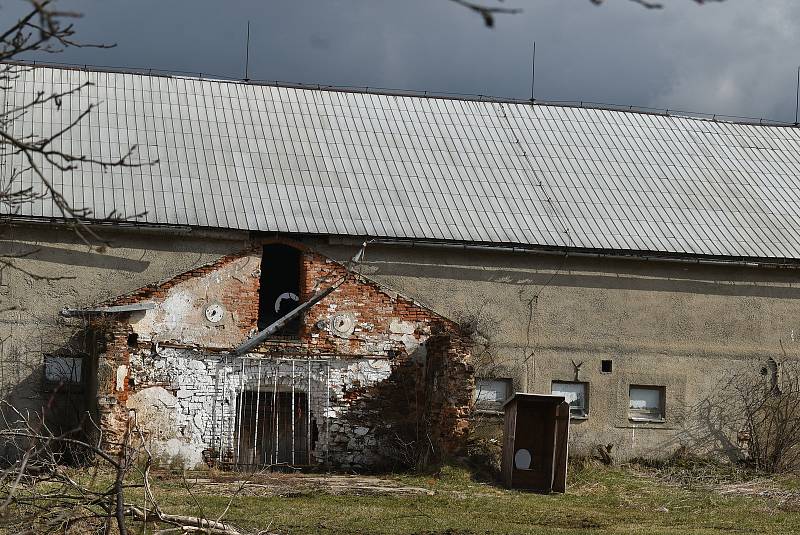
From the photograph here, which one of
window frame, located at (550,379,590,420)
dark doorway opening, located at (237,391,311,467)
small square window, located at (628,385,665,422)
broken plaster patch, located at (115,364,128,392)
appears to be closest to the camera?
broken plaster patch, located at (115,364,128,392)

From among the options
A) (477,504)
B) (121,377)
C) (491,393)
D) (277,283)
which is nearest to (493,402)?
(491,393)

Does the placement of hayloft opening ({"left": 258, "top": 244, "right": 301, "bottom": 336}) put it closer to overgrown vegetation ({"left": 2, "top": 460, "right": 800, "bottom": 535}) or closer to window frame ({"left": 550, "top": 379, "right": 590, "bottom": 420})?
overgrown vegetation ({"left": 2, "top": 460, "right": 800, "bottom": 535})

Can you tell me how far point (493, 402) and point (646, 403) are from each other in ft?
9.13

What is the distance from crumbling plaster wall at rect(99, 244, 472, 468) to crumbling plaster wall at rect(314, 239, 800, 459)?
69cm

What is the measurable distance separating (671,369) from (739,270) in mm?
2178

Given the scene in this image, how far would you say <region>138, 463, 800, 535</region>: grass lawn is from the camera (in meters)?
13.6

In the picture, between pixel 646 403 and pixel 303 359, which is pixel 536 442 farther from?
pixel 303 359

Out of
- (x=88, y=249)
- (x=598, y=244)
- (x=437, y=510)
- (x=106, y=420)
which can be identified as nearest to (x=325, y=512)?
(x=437, y=510)

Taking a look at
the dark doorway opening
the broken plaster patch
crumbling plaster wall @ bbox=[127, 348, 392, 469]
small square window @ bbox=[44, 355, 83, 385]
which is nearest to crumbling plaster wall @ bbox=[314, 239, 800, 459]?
crumbling plaster wall @ bbox=[127, 348, 392, 469]

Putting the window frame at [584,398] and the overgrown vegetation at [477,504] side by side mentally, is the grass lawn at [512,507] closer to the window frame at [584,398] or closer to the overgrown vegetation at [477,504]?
the overgrown vegetation at [477,504]

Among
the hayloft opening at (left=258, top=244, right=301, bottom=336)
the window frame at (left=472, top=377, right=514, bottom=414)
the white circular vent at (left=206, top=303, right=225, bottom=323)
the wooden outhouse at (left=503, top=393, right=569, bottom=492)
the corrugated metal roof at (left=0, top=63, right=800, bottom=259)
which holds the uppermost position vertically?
the corrugated metal roof at (left=0, top=63, right=800, bottom=259)

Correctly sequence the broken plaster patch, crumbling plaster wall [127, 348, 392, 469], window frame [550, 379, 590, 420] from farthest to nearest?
window frame [550, 379, 590, 420], crumbling plaster wall [127, 348, 392, 469], the broken plaster patch

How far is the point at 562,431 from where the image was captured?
18.4 meters

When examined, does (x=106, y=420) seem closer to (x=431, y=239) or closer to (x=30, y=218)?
(x=30, y=218)
